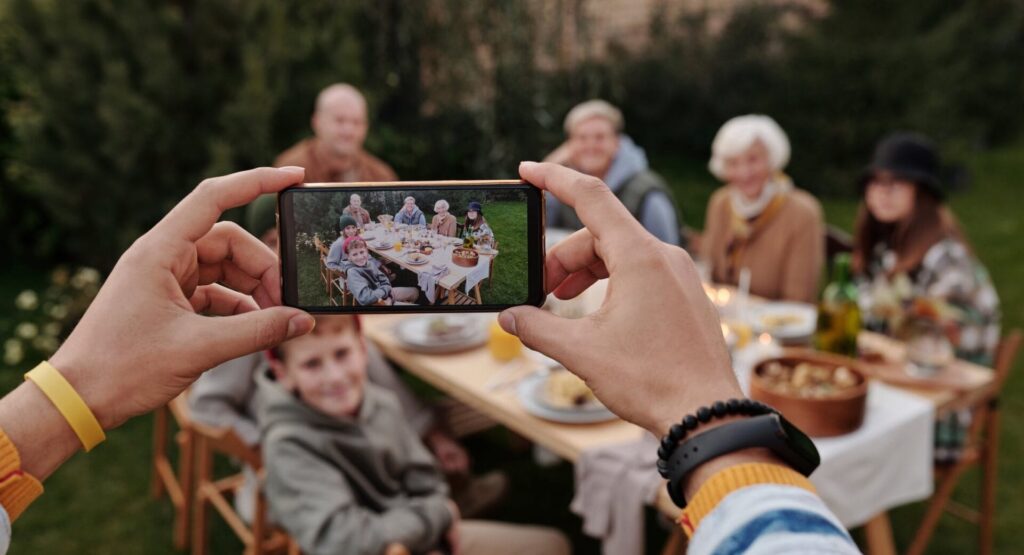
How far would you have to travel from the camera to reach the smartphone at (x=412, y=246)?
3.72ft

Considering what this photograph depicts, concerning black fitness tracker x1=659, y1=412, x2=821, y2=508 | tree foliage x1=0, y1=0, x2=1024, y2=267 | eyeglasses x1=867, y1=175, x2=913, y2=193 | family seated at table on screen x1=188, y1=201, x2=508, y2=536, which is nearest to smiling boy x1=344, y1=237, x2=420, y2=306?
black fitness tracker x1=659, y1=412, x2=821, y2=508

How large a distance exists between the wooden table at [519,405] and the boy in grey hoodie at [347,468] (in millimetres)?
282

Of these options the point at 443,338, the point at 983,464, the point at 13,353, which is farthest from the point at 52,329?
the point at 983,464

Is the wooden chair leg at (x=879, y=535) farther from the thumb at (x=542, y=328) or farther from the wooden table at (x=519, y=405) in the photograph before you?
the thumb at (x=542, y=328)

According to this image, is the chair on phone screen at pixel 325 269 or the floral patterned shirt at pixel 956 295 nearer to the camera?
the chair on phone screen at pixel 325 269

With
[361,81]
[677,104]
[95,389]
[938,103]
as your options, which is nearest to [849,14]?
[938,103]

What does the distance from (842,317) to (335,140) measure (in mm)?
3044

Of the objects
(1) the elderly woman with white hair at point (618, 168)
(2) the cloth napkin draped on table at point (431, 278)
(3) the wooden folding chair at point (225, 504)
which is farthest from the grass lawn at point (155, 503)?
(2) the cloth napkin draped on table at point (431, 278)

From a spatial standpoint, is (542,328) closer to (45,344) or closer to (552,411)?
(552,411)

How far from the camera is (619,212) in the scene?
101 centimetres

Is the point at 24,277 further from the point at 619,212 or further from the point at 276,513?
the point at 619,212

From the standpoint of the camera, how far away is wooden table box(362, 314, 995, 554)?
96.5 inches

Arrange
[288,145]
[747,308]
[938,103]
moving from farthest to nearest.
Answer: [938,103] < [288,145] < [747,308]

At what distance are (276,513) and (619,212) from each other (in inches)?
65.9
